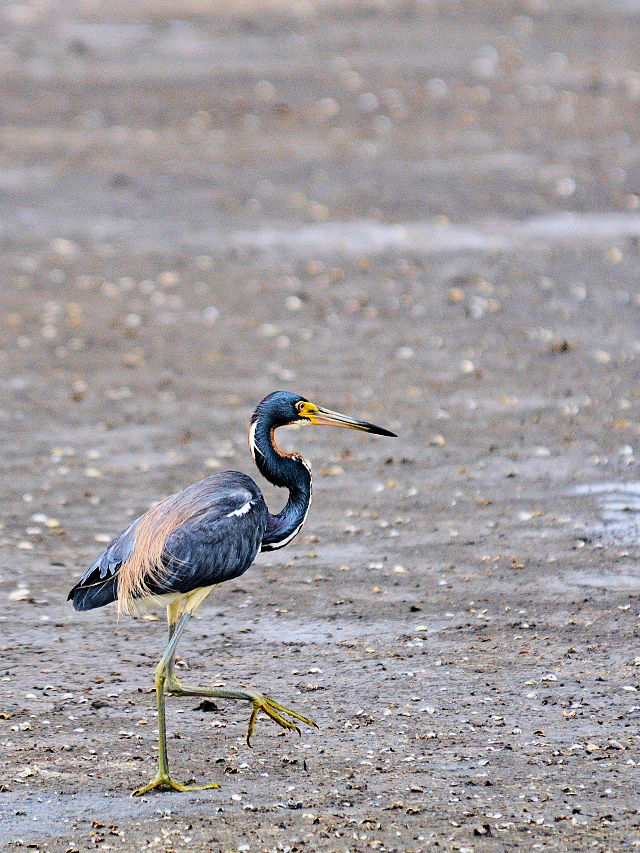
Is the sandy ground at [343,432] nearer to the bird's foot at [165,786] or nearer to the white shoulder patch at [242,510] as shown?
the bird's foot at [165,786]

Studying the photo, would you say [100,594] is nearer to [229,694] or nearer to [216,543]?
[216,543]

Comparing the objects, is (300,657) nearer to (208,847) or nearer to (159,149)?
(208,847)

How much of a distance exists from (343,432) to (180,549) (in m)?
4.56

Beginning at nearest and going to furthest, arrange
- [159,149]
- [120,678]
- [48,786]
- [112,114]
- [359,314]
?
[48,786] → [120,678] → [359,314] → [159,149] → [112,114]

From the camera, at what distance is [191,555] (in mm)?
6125

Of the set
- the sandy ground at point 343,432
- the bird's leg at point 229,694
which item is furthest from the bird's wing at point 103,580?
the sandy ground at point 343,432

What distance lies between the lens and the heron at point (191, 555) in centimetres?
604

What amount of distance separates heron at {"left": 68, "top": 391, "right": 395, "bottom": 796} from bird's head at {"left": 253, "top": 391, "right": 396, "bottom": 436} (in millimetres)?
152

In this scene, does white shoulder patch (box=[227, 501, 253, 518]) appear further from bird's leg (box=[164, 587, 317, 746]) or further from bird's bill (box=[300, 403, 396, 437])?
bird's bill (box=[300, 403, 396, 437])

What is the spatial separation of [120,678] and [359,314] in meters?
6.63

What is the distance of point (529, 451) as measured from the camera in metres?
10.0

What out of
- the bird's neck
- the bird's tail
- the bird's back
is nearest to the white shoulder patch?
the bird's back

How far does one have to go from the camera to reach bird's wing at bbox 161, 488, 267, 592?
6.09 m

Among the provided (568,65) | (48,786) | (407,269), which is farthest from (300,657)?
(568,65)
